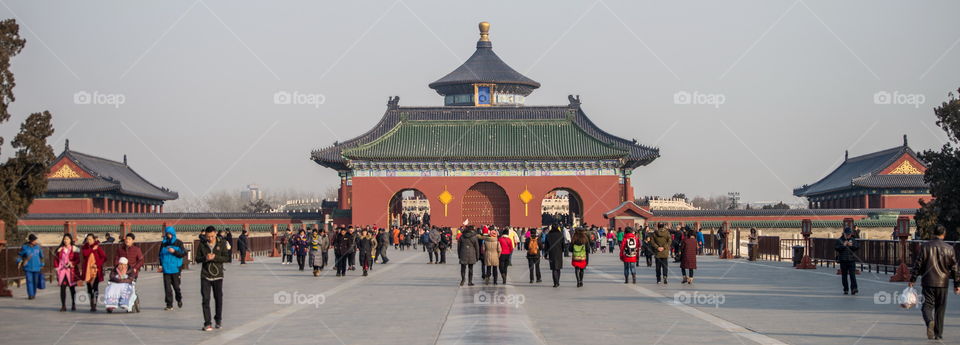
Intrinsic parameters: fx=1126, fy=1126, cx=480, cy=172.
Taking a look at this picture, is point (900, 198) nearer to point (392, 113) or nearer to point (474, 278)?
point (392, 113)

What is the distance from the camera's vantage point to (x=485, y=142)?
2438 inches

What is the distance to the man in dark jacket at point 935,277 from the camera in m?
13.0

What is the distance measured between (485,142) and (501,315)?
152 ft

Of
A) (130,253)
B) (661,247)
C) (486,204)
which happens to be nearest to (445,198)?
(486,204)

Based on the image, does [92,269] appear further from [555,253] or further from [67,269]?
[555,253]

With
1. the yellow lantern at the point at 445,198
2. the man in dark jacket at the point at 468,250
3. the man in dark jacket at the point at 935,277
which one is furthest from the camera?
the yellow lantern at the point at 445,198

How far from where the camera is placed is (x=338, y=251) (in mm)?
28156

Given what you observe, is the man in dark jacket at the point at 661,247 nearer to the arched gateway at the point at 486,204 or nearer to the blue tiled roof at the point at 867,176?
the arched gateway at the point at 486,204

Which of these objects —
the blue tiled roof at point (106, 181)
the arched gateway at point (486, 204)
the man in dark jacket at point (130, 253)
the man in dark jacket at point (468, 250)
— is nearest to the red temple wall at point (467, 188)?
the arched gateway at point (486, 204)

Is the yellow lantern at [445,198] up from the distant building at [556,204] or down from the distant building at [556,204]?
up

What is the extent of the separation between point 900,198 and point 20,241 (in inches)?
1916

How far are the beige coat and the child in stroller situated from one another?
27.0 ft

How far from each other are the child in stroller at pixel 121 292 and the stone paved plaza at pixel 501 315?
0.27 m

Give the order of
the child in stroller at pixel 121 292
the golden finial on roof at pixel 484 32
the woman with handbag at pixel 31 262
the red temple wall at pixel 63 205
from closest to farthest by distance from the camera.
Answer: the child in stroller at pixel 121 292 < the woman with handbag at pixel 31 262 < the red temple wall at pixel 63 205 < the golden finial on roof at pixel 484 32
